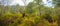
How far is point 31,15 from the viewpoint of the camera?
9.34 ft

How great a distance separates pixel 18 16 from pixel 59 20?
95 cm

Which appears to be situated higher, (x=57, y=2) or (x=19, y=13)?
(x=57, y=2)

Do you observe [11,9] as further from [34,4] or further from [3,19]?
[34,4]

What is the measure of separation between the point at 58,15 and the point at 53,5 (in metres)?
0.26

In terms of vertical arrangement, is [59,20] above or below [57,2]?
below

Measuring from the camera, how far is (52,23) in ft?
9.04

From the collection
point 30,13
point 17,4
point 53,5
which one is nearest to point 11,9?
point 17,4

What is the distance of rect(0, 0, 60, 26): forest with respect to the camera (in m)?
2.80

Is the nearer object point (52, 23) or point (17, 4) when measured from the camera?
point (52, 23)

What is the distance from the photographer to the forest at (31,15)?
280 cm

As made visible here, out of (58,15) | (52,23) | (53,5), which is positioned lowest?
(52,23)

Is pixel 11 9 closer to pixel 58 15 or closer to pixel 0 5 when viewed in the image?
pixel 0 5

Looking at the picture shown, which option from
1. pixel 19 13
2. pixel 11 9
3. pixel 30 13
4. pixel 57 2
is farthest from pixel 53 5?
pixel 11 9

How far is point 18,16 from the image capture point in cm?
285
